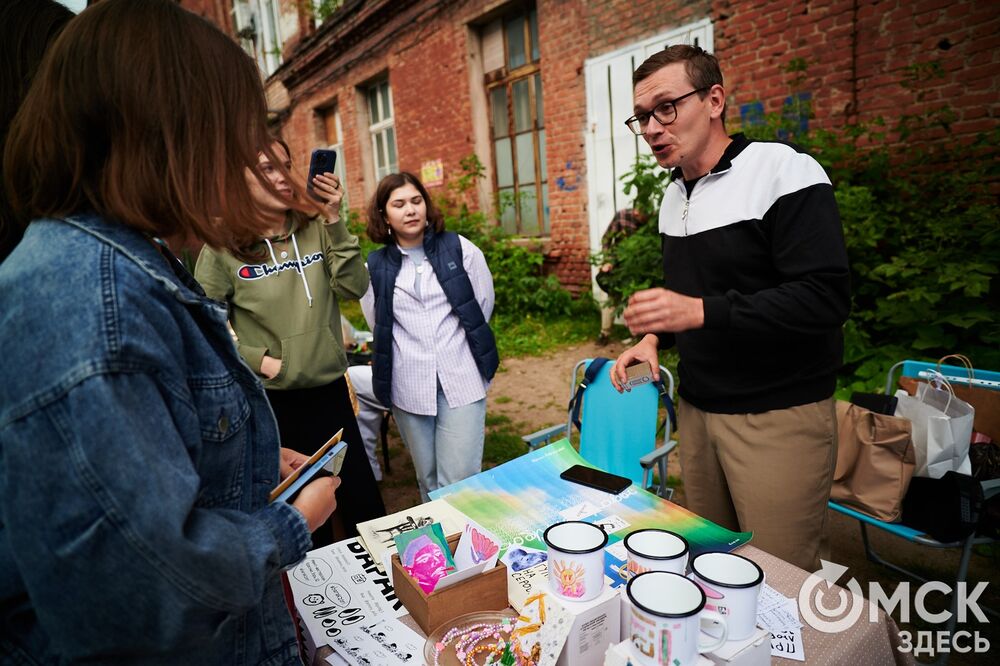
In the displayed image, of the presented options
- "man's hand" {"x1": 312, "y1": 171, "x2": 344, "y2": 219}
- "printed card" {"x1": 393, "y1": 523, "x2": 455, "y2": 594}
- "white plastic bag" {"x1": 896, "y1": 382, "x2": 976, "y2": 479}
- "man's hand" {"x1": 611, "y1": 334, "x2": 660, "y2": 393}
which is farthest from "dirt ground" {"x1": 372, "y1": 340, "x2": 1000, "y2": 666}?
"man's hand" {"x1": 312, "y1": 171, "x2": 344, "y2": 219}

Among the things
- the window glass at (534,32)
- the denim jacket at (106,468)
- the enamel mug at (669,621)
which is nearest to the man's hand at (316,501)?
the denim jacket at (106,468)

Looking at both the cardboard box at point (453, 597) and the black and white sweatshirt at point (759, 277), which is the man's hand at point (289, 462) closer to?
the cardboard box at point (453, 597)

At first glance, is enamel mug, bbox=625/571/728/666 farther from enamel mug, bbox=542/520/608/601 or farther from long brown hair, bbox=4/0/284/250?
long brown hair, bbox=4/0/284/250

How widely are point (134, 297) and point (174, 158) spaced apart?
0.21 metres

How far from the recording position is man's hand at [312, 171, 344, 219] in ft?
7.64

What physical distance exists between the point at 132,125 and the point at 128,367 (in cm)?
34

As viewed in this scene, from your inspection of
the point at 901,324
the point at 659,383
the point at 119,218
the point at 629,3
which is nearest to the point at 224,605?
the point at 119,218

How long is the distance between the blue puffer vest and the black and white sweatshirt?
1020mm

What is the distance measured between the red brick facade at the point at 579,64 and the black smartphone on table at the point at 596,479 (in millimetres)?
3673

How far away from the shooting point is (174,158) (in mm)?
805

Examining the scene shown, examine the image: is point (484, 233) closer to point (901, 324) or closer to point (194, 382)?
point (901, 324)

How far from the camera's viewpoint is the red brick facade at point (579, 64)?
3711 mm

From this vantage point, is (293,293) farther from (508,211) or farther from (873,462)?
(508,211)

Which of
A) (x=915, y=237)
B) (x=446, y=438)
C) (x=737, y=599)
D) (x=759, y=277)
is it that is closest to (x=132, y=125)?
(x=737, y=599)
